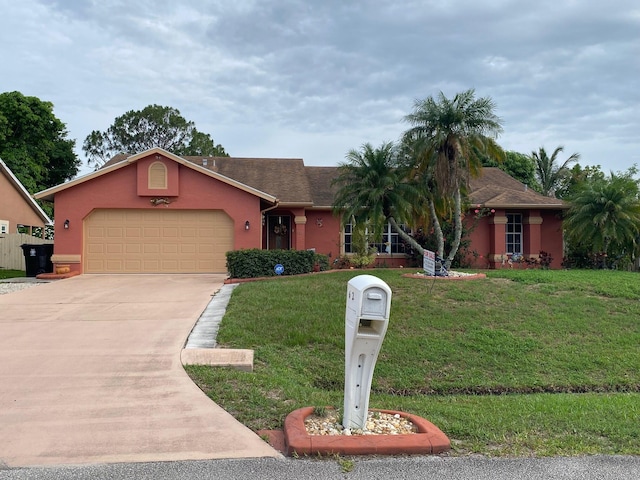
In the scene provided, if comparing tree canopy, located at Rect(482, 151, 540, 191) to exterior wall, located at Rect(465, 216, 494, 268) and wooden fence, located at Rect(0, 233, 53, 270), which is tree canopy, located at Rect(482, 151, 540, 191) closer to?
exterior wall, located at Rect(465, 216, 494, 268)

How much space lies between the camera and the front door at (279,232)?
20453 mm

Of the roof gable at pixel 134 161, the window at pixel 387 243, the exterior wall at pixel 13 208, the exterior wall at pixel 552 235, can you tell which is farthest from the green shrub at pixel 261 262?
the exterior wall at pixel 13 208

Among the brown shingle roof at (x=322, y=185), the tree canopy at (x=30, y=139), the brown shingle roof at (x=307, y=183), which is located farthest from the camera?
the tree canopy at (x=30, y=139)

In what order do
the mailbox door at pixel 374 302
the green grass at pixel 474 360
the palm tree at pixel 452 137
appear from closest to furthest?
the mailbox door at pixel 374 302, the green grass at pixel 474 360, the palm tree at pixel 452 137

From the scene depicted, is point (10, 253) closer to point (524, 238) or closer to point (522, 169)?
point (524, 238)

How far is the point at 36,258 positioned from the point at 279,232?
8.49 metres

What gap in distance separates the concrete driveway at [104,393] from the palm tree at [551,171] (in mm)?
32498

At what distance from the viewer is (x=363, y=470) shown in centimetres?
387

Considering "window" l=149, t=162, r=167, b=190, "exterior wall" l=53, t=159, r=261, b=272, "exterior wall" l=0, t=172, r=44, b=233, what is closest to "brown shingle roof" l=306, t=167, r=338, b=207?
"exterior wall" l=53, t=159, r=261, b=272

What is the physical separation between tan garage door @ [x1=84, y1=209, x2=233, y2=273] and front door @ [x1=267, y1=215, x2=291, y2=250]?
122 inches

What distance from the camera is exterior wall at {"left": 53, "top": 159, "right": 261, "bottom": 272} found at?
16922mm

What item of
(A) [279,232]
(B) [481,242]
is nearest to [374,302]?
(A) [279,232]

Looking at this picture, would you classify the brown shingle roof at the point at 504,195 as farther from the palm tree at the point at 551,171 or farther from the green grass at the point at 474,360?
the palm tree at the point at 551,171

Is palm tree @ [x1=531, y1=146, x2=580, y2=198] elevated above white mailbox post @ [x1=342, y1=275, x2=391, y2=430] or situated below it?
above
